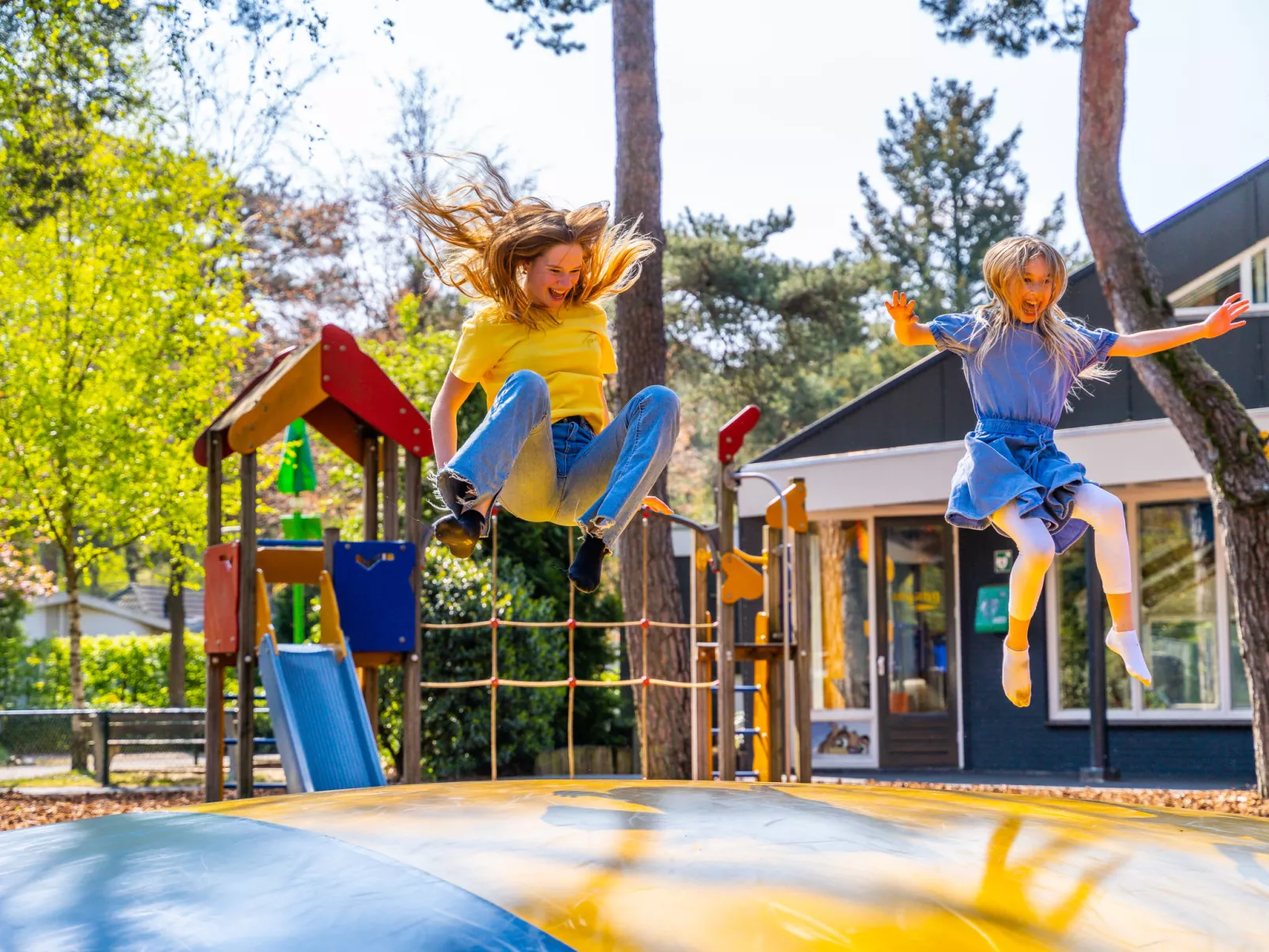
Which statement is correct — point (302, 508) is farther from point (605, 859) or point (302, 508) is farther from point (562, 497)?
point (605, 859)

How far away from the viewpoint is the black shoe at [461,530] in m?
3.46

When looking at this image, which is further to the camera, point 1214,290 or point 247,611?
point 1214,290

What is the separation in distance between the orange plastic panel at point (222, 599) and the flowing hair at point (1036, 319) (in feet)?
15.2

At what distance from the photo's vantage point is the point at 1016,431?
3.84 metres

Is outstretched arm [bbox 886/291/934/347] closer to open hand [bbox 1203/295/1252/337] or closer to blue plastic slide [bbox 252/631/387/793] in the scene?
open hand [bbox 1203/295/1252/337]

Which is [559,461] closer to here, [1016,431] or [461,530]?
[461,530]

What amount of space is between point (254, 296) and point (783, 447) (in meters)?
11.7

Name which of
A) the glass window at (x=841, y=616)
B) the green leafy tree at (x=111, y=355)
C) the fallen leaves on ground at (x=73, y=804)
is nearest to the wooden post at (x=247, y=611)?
the fallen leaves on ground at (x=73, y=804)

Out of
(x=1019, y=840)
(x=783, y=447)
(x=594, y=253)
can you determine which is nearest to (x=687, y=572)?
(x=783, y=447)

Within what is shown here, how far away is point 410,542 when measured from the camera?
7.57 metres

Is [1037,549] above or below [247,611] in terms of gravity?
above

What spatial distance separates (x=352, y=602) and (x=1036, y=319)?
4633 mm

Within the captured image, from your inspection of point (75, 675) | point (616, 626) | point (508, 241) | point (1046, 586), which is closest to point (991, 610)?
point (1046, 586)

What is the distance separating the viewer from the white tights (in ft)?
12.0
